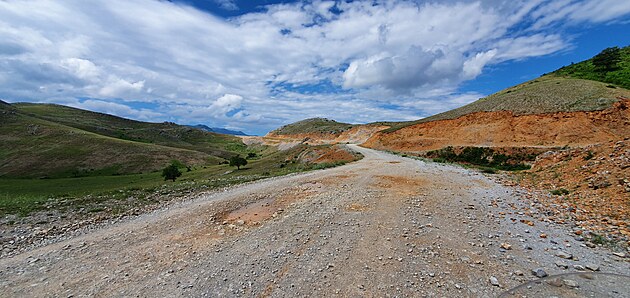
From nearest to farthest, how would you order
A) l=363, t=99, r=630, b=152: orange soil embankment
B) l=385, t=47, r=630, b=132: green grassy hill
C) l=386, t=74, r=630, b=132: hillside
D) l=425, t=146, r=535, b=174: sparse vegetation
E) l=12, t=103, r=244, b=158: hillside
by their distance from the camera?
l=425, t=146, r=535, b=174: sparse vegetation → l=363, t=99, r=630, b=152: orange soil embankment → l=386, t=74, r=630, b=132: hillside → l=385, t=47, r=630, b=132: green grassy hill → l=12, t=103, r=244, b=158: hillside

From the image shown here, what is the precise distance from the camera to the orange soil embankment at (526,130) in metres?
29.5

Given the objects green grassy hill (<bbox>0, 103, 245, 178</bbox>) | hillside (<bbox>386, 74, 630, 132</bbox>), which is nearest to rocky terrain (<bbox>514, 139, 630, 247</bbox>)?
hillside (<bbox>386, 74, 630, 132</bbox>)

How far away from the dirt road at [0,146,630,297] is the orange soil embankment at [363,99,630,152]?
26.9 metres

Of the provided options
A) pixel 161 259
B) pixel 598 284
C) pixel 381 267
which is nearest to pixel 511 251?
pixel 598 284

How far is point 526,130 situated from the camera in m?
33.5

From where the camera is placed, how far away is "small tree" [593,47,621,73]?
48.9m

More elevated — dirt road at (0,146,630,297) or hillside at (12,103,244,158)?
hillside at (12,103,244,158)

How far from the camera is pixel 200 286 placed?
581 centimetres

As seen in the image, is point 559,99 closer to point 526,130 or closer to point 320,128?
point 526,130

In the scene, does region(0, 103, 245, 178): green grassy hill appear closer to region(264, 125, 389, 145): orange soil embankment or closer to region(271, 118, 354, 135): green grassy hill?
region(264, 125, 389, 145): orange soil embankment

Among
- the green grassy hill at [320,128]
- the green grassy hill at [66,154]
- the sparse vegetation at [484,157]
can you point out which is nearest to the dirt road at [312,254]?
the sparse vegetation at [484,157]

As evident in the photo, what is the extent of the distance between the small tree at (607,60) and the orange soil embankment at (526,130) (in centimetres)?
2494

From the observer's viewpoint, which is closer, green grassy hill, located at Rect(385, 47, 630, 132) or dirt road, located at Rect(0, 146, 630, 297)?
dirt road, located at Rect(0, 146, 630, 297)

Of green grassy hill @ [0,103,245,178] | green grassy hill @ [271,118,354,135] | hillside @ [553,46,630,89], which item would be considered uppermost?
hillside @ [553,46,630,89]
